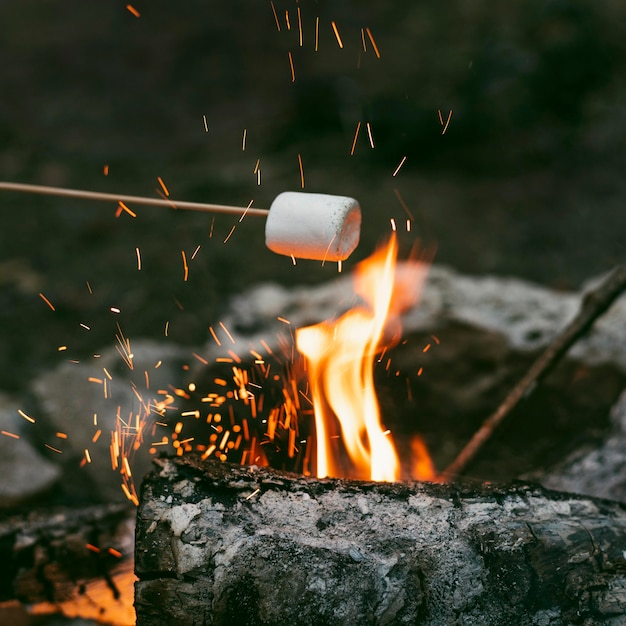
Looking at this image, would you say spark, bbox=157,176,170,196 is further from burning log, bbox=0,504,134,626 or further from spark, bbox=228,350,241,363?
burning log, bbox=0,504,134,626

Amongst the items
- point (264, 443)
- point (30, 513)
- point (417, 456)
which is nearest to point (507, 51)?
point (417, 456)

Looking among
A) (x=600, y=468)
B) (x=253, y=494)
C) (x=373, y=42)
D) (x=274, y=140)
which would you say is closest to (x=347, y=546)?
(x=253, y=494)

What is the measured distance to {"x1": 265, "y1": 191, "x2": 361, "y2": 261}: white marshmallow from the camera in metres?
1.55

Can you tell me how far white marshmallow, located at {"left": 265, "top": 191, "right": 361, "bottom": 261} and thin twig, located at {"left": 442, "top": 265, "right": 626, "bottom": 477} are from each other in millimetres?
1039

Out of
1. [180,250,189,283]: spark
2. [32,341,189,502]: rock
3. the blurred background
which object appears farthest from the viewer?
[180,250,189,283]: spark

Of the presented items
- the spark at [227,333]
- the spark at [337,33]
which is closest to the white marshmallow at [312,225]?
the spark at [227,333]

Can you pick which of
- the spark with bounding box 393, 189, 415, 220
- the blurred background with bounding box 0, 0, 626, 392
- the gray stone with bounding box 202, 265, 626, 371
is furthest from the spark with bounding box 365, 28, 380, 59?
the gray stone with bounding box 202, 265, 626, 371

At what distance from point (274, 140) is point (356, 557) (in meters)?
4.42

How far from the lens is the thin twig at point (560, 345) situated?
7.24ft

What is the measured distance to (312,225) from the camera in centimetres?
157

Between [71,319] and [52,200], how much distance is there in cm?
156

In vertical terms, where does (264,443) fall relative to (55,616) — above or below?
above

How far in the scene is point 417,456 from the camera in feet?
9.09

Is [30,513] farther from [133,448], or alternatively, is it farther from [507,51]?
[507,51]
